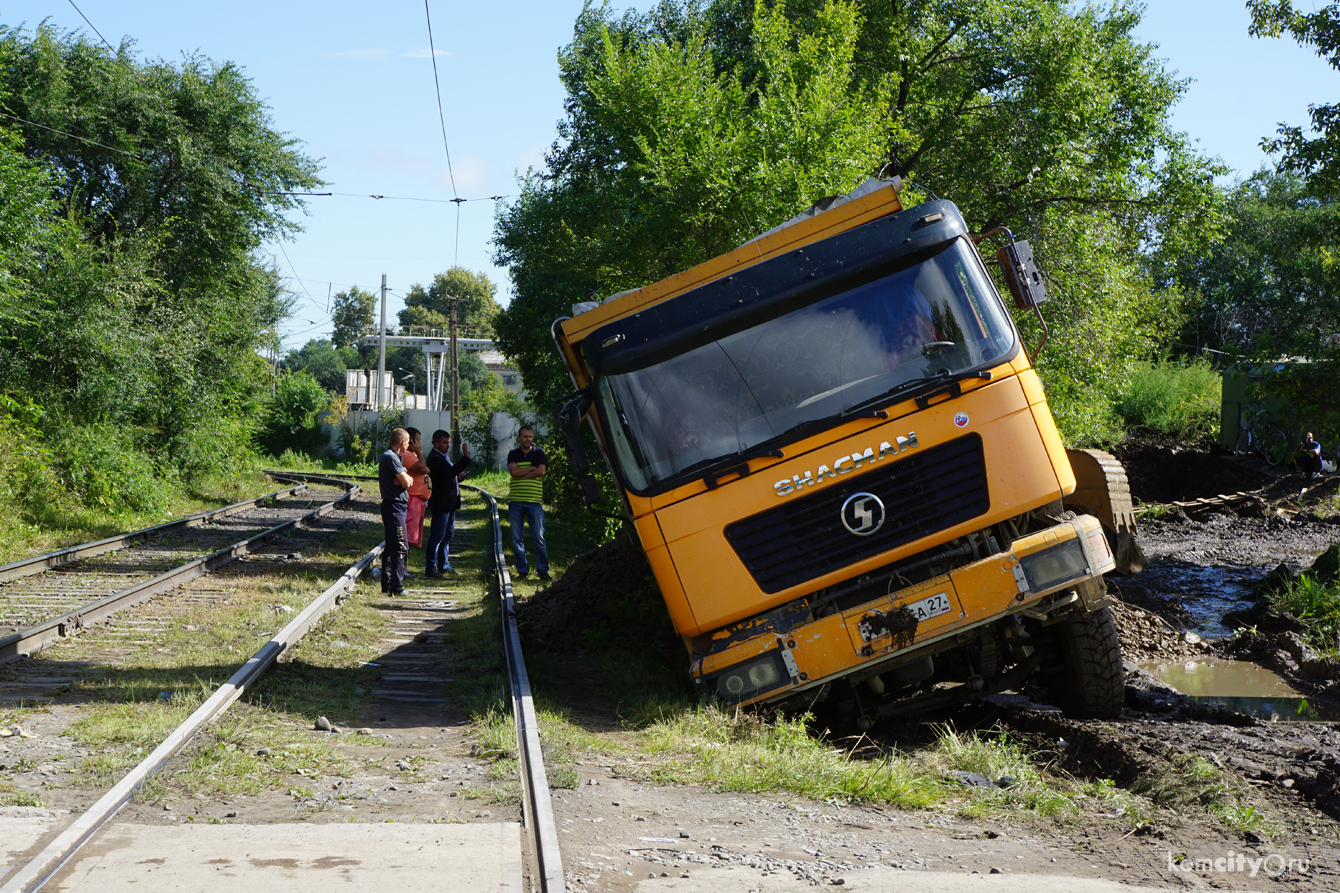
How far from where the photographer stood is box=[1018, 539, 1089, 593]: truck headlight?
6215mm

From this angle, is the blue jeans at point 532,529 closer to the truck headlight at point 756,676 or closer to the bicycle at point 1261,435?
the truck headlight at point 756,676

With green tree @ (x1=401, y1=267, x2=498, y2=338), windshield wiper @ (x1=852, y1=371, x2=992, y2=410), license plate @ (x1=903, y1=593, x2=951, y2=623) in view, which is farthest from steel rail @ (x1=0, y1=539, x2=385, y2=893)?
green tree @ (x1=401, y1=267, x2=498, y2=338)

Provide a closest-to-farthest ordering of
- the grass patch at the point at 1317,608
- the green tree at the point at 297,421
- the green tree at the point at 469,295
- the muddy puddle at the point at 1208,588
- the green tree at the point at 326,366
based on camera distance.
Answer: the grass patch at the point at 1317,608
the muddy puddle at the point at 1208,588
the green tree at the point at 297,421
the green tree at the point at 469,295
the green tree at the point at 326,366

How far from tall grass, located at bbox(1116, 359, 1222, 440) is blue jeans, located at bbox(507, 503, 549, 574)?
28057 millimetres

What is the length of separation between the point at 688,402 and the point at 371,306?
11502 centimetres

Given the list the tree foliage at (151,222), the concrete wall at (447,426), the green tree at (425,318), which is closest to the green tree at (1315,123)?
the tree foliage at (151,222)

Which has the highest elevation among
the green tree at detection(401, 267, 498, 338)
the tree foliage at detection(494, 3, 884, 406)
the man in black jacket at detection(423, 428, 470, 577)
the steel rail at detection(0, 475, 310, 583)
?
the green tree at detection(401, 267, 498, 338)

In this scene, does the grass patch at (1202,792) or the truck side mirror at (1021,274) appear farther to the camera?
the truck side mirror at (1021,274)

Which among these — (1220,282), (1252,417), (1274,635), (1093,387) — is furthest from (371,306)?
(1274,635)

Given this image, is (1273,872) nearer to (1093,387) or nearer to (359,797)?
(359,797)

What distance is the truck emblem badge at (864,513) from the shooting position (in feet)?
20.9

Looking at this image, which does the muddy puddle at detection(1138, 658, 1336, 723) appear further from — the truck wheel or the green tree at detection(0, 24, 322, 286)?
the green tree at detection(0, 24, 322, 286)

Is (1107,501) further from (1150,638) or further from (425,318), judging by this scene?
(425,318)

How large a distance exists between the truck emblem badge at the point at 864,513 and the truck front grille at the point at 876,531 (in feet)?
0.10
